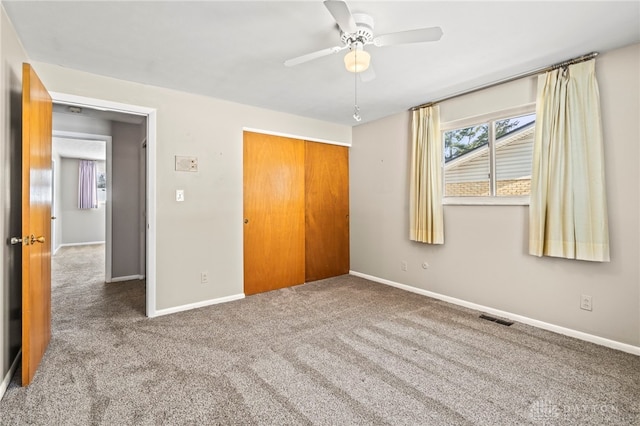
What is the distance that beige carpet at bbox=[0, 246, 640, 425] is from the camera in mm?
1677

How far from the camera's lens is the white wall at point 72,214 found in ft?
26.7

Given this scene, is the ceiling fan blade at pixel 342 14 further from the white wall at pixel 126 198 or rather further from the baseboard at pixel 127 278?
the baseboard at pixel 127 278

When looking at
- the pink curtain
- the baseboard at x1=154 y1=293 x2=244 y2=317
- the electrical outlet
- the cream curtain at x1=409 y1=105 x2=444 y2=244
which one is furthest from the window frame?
the pink curtain

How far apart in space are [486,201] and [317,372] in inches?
95.7

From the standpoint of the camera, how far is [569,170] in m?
2.56

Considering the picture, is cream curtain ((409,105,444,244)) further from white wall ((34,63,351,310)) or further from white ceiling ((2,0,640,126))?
white wall ((34,63,351,310))

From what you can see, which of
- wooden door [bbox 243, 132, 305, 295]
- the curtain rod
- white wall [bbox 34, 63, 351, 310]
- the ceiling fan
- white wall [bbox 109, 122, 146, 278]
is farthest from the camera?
white wall [bbox 109, 122, 146, 278]

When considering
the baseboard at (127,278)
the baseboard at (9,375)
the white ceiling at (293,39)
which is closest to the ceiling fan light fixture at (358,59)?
the white ceiling at (293,39)

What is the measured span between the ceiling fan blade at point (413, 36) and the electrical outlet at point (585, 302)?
2427 mm

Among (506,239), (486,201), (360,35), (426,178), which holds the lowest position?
(506,239)

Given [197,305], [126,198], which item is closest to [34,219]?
[197,305]

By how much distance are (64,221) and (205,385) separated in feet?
28.5

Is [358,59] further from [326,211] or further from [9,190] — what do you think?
[326,211]

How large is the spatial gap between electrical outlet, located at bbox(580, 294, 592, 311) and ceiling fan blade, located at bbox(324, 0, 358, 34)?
279 centimetres
